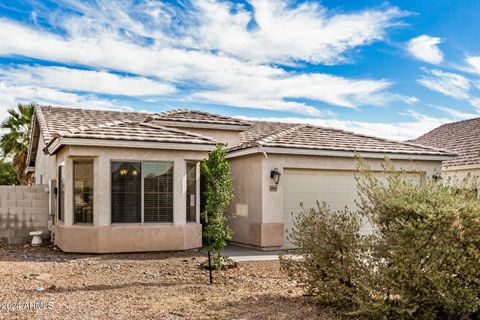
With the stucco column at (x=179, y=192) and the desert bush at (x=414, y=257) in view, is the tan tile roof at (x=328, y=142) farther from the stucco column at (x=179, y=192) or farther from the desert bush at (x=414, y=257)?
the desert bush at (x=414, y=257)

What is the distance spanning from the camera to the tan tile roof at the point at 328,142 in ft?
48.3

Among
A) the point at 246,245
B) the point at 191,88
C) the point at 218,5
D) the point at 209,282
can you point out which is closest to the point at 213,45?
the point at 218,5

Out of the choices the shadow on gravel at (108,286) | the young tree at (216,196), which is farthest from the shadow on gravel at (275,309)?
the shadow on gravel at (108,286)

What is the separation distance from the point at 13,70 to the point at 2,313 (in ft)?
51.9

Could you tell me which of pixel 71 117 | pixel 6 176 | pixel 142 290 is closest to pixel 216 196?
pixel 142 290

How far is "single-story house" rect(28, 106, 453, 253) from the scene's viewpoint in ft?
42.2

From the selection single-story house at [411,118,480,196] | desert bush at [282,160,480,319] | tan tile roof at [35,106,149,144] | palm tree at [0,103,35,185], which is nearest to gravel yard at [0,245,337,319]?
desert bush at [282,160,480,319]

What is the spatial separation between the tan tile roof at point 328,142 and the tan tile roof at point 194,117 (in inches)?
35.5

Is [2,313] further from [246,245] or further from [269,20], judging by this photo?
[269,20]

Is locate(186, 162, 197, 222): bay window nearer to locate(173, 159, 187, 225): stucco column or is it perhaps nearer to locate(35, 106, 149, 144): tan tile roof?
locate(173, 159, 187, 225): stucco column

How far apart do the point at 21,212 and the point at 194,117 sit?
6824mm

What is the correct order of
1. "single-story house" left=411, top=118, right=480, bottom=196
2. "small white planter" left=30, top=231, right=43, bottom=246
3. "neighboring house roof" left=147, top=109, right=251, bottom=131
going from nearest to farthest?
"small white planter" left=30, top=231, right=43, bottom=246 < "neighboring house roof" left=147, top=109, right=251, bottom=131 < "single-story house" left=411, top=118, right=480, bottom=196

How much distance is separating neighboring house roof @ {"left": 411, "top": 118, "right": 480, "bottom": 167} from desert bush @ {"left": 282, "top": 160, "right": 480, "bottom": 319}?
13.6m

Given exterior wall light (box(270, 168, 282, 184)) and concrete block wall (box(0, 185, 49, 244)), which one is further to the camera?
concrete block wall (box(0, 185, 49, 244))
